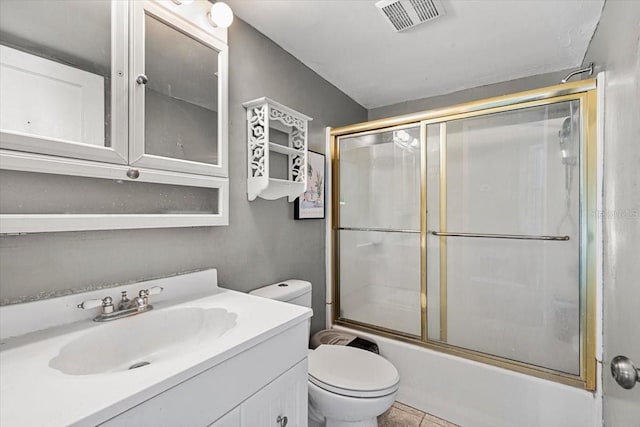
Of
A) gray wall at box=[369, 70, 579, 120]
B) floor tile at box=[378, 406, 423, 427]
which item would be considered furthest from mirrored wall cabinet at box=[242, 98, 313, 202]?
floor tile at box=[378, 406, 423, 427]

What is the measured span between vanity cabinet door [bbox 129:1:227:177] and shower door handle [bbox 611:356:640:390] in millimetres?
1434

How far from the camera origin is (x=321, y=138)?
2.13 m

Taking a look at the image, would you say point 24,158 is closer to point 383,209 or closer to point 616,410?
point 383,209

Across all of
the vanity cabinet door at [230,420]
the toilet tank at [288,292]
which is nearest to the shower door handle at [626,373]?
the vanity cabinet door at [230,420]

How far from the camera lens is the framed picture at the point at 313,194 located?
187 cm

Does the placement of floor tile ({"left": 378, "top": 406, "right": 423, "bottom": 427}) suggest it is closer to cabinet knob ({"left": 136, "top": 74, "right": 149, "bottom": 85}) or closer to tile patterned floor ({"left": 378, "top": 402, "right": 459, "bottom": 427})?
tile patterned floor ({"left": 378, "top": 402, "right": 459, "bottom": 427})

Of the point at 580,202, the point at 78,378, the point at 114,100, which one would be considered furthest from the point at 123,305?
the point at 580,202

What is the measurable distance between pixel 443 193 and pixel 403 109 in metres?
1.09

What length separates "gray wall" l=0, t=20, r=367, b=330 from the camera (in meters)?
0.84

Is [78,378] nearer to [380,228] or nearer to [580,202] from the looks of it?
[380,228]

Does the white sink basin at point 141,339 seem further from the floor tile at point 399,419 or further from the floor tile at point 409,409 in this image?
the floor tile at point 409,409

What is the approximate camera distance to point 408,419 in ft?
5.57

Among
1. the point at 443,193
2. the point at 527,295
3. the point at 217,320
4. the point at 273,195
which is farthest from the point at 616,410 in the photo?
the point at 273,195

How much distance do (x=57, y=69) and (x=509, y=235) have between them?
2.22 meters
